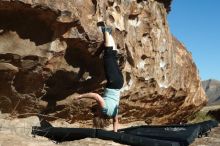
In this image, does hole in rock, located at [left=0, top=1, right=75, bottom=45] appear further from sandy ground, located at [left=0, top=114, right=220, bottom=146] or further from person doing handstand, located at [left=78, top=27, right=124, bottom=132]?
sandy ground, located at [left=0, top=114, right=220, bottom=146]

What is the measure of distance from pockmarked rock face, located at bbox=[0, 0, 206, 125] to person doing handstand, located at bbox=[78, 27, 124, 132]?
8.7 inches

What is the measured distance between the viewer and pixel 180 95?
11891mm

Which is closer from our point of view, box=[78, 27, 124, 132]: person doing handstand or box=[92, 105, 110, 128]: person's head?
box=[78, 27, 124, 132]: person doing handstand

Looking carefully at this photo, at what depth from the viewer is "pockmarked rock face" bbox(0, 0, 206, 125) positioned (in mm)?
6473

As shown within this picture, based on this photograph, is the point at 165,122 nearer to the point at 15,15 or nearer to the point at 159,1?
the point at 159,1

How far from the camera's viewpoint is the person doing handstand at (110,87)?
623 centimetres

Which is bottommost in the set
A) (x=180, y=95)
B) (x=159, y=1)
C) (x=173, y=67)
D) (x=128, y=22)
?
(x=180, y=95)

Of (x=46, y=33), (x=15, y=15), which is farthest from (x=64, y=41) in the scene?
(x=15, y=15)

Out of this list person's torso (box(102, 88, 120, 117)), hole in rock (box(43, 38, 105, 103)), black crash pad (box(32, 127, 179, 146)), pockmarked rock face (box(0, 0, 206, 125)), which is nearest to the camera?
black crash pad (box(32, 127, 179, 146))

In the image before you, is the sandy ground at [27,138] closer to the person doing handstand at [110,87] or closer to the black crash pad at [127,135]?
the black crash pad at [127,135]

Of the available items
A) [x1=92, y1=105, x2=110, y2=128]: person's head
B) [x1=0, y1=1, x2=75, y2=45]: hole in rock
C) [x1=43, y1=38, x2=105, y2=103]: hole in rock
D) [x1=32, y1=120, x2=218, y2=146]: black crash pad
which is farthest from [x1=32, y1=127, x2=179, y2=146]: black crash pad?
[x1=92, y1=105, x2=110, y2=128]: person's head

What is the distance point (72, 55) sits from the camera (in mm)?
7301

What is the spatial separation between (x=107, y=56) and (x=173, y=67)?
4.50m

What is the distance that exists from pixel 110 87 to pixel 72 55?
1202 mm
